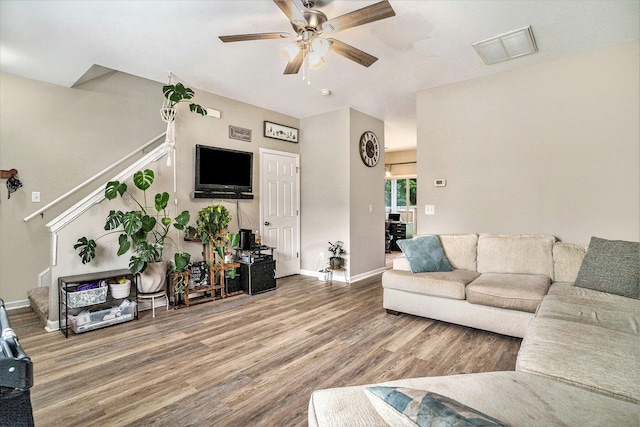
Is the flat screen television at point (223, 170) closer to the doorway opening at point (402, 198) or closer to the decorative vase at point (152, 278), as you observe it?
the decorative vase at point (152, 278)

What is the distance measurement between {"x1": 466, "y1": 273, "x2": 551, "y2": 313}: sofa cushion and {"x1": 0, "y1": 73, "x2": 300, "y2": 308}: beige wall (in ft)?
10.7

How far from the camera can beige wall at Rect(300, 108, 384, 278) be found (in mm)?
5062

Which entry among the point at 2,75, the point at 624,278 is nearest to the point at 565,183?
the point at 624,278

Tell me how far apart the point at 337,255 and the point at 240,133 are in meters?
2.43

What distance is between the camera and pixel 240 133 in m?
4.76

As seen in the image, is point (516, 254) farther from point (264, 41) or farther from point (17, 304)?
point (17, 304)

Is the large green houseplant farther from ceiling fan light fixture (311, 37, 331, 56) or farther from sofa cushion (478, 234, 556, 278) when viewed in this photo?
sofa cushion (478, 234, 556, 278)

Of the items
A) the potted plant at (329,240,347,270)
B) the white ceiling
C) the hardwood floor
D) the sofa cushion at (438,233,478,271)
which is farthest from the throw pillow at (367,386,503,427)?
the potted plant at (329,240,347,270)

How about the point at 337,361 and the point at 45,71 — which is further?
the point at 45,71

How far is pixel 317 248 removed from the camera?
17.8 ft


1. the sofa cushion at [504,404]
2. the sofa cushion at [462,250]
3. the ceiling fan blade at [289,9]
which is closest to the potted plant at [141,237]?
the ceiling fan blade at [289,9]

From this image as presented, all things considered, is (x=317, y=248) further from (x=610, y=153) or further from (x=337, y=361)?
(x=610, y=153)

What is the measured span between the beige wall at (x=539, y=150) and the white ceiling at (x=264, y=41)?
9.0 inches

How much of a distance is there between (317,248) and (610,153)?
3.91 meters
